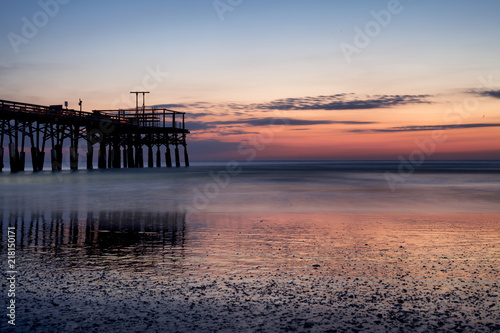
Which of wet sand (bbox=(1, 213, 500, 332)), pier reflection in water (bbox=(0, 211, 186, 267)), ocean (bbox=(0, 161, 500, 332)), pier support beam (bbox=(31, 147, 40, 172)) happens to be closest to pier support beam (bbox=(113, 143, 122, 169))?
pier support beam (bbox=(31, 147, 40, 172))

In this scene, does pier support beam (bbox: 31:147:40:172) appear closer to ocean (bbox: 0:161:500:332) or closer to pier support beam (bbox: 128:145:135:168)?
pier support beam (bbox: 128:145:135:168)

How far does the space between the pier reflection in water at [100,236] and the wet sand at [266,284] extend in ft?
0.17

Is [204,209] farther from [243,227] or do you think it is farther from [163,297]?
[163,297]

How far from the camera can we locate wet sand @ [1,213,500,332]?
4.68 m

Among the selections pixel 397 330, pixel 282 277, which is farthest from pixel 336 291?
pixel 397 330

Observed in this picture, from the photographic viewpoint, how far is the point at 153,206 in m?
18.3

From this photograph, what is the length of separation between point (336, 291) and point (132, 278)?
275cm

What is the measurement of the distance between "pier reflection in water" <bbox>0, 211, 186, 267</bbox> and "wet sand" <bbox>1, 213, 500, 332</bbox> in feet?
0.17

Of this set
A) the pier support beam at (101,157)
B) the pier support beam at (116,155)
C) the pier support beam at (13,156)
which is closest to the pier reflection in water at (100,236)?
the pier support beam at (13,156)

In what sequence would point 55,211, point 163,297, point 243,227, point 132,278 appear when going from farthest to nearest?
1. point 55,211
2. point 243,227
3. point 132,278
4. point 163,297

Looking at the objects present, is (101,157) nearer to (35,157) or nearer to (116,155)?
(116,155)

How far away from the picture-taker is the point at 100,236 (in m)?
10.2

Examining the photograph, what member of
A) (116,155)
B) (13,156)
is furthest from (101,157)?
(13,156)

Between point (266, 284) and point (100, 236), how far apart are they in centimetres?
545
